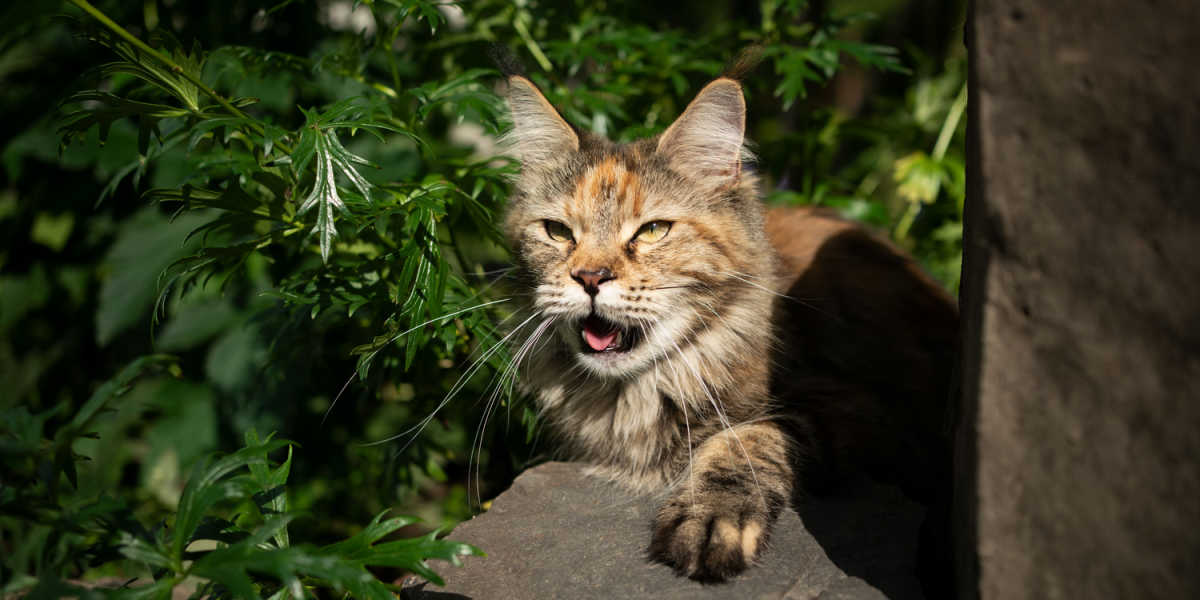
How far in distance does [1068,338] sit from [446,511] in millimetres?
3193

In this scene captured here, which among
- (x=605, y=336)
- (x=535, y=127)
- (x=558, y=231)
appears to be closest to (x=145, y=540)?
(x=605, y=336)

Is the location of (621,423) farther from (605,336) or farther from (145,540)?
(145,540)

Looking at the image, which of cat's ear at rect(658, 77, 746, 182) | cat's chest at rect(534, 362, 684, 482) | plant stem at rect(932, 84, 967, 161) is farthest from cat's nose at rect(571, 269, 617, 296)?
plant stem at rect(932, 84, 967, 161)

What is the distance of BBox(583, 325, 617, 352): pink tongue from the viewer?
2365 mm

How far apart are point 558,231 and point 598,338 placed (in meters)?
0.42

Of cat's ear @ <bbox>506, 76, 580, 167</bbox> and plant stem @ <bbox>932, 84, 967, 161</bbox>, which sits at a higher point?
cat's ear @ <bbox>506, 76, 580, 167</bbox>

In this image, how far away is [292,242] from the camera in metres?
2.70

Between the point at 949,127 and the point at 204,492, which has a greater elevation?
the point at 204,492

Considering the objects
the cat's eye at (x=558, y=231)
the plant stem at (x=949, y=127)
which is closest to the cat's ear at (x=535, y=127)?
A: the cat's eye at (x=558, y=231)

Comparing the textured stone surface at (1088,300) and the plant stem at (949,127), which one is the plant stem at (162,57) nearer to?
the textured stone surface at (1088,300)

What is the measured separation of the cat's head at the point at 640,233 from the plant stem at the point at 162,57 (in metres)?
0.84

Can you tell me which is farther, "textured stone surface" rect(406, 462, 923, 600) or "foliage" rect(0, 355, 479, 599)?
"textured stone surface" rect(406, 462, 923, 600)

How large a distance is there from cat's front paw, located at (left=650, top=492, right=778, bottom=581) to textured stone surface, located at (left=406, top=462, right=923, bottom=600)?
0.04 metres

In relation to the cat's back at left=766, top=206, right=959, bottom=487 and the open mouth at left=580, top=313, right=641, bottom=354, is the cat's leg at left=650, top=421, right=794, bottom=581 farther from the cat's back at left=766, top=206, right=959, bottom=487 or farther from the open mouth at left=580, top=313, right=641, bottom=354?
the open mouth at left=580, top=313, right=641, bottom=354
